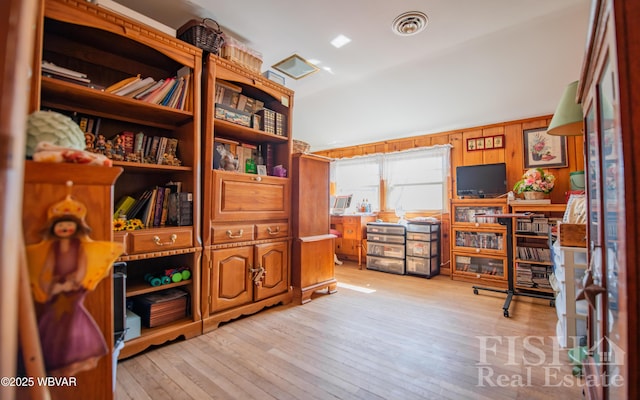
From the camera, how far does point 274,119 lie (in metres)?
2.73

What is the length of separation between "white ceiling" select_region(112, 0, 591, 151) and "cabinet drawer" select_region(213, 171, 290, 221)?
129 centimetres

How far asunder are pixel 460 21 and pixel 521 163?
2.20 metres

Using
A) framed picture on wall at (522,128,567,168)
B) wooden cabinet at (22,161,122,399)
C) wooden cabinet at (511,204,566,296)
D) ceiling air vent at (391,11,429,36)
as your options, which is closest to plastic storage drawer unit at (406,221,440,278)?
wooden cabinet at (511,204,566,296)

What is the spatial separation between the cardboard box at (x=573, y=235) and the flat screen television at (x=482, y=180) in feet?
7.03

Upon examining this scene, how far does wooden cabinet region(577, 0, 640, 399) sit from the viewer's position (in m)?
0.62

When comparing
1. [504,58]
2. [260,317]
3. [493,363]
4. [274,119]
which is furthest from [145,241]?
[504,58]

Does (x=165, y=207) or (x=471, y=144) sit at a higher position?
(x=471, y=144)

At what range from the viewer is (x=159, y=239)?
6.17 ft

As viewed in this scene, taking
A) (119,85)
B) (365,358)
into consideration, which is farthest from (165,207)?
(365,358)

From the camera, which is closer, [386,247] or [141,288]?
[141,288]

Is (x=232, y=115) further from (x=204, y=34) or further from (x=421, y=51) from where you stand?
(x=421, y=51)

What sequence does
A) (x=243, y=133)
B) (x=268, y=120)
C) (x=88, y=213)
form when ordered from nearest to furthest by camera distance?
1. (x=88, y=213)
2. (x=243, y=133)
3. (x=268, y=120)

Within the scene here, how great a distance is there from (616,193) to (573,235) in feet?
3.90

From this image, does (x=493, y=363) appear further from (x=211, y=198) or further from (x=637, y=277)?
(x=211, y=198)
